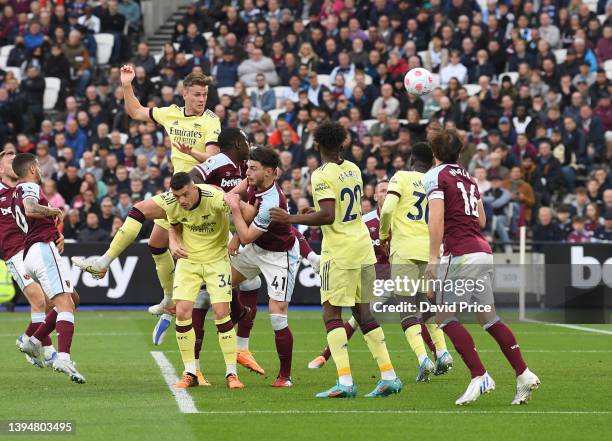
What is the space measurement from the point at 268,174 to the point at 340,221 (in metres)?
1.03

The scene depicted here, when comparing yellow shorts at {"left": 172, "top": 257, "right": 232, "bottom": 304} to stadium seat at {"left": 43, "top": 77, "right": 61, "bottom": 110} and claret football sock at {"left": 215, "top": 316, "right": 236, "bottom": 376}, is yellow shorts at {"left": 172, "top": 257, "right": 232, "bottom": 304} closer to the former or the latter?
claret football sock at {"left": 215, "top": 316, "right": 236, "bottom": 376}

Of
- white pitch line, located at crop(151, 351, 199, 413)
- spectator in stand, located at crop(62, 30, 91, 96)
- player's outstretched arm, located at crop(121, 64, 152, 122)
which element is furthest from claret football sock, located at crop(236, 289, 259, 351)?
spectator in stand, located at crop(62, 30, 91, 96)

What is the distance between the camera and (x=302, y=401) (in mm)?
11086

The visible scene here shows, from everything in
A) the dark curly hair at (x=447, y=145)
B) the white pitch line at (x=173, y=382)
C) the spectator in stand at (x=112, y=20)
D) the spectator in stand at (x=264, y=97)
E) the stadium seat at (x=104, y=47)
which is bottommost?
the white pitch line at (x=173, y=382)

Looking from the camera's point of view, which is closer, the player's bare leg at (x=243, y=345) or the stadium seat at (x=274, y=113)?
the player's bare leg at (x=243, y=345)

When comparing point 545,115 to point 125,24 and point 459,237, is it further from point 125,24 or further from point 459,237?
point 459,237

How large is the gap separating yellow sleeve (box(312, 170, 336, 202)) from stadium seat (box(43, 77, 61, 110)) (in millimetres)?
19481

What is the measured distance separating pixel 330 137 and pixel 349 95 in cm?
1599

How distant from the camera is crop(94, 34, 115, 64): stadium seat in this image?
30.5 m

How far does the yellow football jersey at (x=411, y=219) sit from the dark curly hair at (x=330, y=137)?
2.06 metres

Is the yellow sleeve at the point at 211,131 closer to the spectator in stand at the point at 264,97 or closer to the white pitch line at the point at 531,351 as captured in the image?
the white pitch line at the point at 531,351

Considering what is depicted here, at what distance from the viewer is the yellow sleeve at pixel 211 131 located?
44.4ft

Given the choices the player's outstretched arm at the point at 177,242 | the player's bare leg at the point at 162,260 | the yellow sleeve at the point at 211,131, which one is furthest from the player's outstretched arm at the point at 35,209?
the yellow sleeve at the point at 211,131

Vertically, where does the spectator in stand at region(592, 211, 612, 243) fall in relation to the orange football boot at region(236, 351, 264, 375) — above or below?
above
